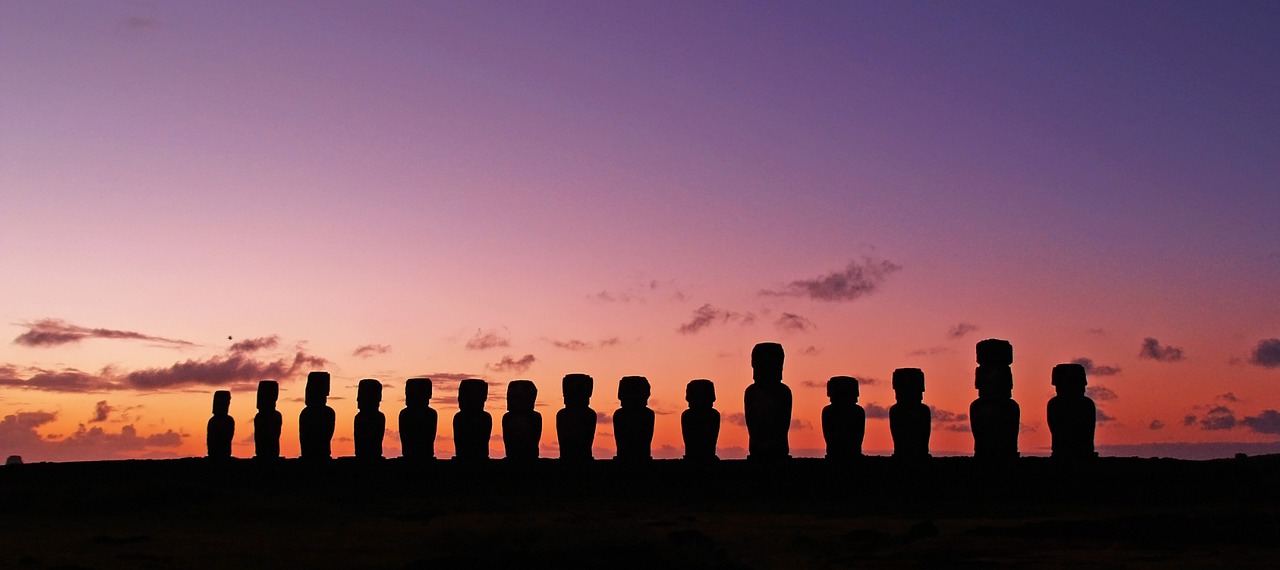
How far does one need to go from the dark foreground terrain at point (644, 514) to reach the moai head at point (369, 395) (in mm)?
1500

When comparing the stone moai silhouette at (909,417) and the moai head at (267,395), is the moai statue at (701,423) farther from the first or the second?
the moai head at (267,395)

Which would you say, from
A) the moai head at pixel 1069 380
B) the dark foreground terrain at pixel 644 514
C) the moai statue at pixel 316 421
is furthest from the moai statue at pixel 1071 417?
the moai statue at pixel 316 421

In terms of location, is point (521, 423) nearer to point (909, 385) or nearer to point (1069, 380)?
point (909, 385)

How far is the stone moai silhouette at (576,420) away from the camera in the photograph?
2227 centimetres

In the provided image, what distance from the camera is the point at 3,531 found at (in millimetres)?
13445

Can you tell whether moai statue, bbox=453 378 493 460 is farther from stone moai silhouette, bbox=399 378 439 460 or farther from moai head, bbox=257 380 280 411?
moai head, bbox=257 380 280 411

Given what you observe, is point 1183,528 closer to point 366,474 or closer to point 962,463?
point 962,463

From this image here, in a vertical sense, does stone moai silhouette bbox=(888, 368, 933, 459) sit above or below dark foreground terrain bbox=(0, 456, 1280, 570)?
above

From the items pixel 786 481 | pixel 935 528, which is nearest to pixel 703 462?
pixel 786 481

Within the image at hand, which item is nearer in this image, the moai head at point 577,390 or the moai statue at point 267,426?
the moai head at point 577,390

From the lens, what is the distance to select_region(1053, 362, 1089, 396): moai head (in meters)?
19.5

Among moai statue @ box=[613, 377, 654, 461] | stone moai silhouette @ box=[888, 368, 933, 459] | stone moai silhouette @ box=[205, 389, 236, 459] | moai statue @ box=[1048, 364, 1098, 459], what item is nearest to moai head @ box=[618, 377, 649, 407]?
moai statue @ box=[613, 377, 654, 461]

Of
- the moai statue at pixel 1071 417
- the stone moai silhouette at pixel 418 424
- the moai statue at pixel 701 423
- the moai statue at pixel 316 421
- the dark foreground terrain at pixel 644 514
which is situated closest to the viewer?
the dark foreground terrain at pixel 644 514

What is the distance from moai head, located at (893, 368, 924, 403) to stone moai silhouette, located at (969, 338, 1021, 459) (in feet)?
2.81
